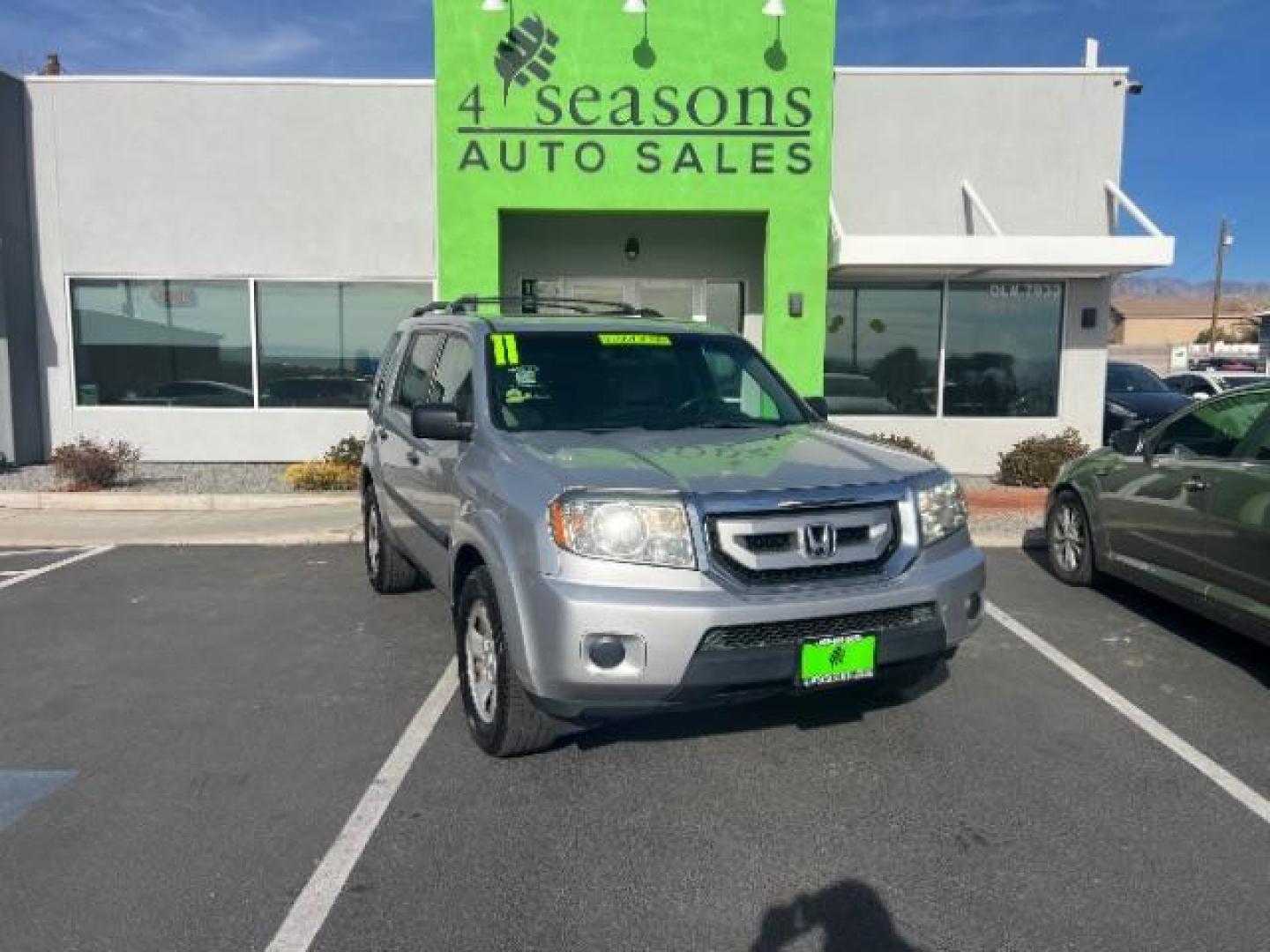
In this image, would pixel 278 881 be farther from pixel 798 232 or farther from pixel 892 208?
pixel 892 208

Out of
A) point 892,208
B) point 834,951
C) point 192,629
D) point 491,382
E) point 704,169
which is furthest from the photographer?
point 892,208

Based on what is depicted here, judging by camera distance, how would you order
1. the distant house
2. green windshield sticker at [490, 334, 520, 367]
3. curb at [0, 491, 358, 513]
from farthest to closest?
the distant house < curb at [0, 491, 358, 513] < green windshield sticker at [490, 334, 520, 367]

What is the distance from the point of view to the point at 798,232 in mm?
11203

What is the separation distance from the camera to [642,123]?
435 inches

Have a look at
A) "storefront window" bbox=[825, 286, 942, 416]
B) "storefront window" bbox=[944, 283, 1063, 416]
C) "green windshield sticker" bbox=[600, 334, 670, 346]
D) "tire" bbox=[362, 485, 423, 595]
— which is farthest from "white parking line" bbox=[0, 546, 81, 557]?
"storefront window" bbox=[944, 283, 1063, 416]

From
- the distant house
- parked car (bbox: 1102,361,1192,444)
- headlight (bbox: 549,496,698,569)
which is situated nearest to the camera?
headlight (bbox: 549,496,698,569)

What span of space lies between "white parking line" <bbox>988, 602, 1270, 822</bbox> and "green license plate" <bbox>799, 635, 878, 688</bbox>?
1.65 metres

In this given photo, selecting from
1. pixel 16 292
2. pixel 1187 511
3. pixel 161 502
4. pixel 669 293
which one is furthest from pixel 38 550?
pixel 1187 511

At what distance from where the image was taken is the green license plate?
11.8 ft

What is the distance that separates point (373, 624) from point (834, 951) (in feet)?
13.6

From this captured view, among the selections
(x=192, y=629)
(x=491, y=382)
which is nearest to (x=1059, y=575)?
(x=491, y=382)

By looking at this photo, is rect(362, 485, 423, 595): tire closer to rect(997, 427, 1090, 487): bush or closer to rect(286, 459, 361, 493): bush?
rect(286, 459, 361, 493): bush

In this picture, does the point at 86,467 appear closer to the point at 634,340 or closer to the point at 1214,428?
the point at 634,340

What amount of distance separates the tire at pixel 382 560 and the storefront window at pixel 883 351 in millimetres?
7176
